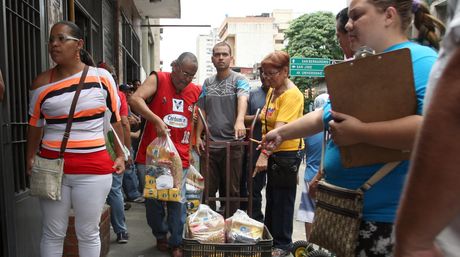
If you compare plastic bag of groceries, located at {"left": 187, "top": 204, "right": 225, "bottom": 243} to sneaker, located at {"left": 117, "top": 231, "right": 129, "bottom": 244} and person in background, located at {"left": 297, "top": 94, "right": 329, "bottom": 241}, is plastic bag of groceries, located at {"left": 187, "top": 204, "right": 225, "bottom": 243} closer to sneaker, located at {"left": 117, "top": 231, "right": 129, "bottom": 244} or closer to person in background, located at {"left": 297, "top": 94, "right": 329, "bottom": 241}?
person in background, located at {"left": 297, "top": 94, "right": 329, "bottom": 241}

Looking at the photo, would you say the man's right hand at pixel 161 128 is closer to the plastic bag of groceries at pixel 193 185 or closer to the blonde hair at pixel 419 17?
the plastic bag of groceries at pixel 193 185

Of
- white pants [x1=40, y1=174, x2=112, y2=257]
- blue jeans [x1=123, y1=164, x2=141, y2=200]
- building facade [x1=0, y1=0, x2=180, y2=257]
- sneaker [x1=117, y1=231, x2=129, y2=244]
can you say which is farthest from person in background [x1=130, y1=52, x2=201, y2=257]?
blue jeans [x1=123, y1=164, x2=141, y2=200]

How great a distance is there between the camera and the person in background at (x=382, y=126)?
58.8 inches

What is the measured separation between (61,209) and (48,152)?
40 cm

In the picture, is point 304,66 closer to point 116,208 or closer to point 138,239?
point 138,239

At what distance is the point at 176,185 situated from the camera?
3932 mm

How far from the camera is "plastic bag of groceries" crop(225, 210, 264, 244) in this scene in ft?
9.79

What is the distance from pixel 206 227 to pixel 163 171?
3.27 ft

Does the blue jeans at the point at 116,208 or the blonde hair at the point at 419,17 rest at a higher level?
the blonde hair at the point at 419,17

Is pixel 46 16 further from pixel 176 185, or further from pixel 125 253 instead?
pixel 125 253

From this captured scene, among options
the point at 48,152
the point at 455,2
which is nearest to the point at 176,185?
the point at 48,152

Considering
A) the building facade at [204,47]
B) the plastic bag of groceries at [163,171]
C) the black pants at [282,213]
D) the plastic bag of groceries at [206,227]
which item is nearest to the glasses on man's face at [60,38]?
the plastic bag of groceries at [163,171]

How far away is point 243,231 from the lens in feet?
9.97

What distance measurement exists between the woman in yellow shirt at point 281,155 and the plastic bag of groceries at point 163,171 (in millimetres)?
785
